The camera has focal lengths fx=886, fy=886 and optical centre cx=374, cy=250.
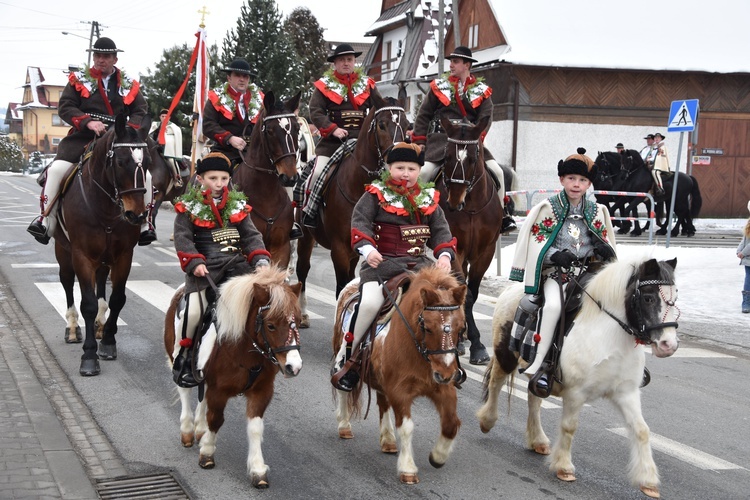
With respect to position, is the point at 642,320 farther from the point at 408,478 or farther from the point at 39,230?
the point at 39,230

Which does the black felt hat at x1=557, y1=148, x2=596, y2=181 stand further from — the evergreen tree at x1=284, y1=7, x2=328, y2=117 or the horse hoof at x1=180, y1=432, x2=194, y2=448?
the evergreen tree at x1=284, y1=7, x2=328, y2=117

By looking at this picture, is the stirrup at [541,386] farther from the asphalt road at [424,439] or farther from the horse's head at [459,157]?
the horse's head at [459,157]

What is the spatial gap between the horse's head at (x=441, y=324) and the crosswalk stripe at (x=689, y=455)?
5.76 ft

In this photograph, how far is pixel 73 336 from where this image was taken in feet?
34.7

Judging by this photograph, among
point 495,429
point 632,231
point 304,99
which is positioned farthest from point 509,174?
point 304,99

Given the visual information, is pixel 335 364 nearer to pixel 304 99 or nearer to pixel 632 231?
pixel 632 231

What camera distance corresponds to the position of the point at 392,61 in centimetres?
4919

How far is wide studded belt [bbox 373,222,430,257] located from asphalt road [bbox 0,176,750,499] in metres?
1.56

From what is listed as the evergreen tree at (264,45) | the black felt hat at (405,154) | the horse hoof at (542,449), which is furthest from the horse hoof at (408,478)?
the evergreen tree at (264,45)

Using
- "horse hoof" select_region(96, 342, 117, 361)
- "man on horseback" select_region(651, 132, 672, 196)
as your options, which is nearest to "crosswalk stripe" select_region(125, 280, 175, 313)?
"horse hoof" select_region(96, 342, 117, 361)

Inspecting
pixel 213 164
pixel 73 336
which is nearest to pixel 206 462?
pixel 213 164

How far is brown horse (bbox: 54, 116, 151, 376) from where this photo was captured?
912 centimetres

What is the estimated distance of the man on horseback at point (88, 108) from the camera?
10469 millimetres

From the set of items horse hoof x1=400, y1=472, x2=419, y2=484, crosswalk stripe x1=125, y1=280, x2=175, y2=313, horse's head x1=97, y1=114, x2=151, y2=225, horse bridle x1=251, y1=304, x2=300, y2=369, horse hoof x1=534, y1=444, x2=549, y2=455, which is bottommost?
crosswalk stripe x1=125, y1=280, x2=175, y2=313
